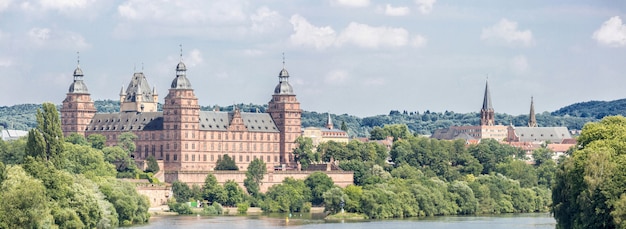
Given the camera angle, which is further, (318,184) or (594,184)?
(318,184)

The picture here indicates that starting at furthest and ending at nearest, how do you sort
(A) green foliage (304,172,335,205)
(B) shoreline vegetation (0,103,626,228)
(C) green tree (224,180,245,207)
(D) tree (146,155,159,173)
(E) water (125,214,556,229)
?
(D) tree (146,155,159,173)
(A) green foliage (304,172,335,205)
(C) green tree (224,180,245,207)
(E) water (125,214,556,229)
(B) shoreline vegetation (0,103,626,228)

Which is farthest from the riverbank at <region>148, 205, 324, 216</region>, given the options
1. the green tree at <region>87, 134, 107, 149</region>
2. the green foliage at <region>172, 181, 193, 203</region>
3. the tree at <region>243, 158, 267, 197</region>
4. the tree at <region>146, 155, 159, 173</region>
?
the green tree at <region>87, 134, 107, 149</region>

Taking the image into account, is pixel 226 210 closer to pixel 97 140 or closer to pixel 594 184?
pixel 97 140

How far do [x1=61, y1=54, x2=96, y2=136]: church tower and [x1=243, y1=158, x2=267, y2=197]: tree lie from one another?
24699 mm

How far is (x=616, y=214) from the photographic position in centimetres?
7950

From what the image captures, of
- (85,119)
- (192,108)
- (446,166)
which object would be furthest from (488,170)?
(85,119)

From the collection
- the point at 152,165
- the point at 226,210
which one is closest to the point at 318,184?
the point at 226,210

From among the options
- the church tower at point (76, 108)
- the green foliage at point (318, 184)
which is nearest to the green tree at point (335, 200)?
the green foliage at point (318, 184)

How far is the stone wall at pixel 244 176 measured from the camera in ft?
515

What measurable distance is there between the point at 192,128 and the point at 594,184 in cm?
9288

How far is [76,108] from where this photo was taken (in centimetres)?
17812

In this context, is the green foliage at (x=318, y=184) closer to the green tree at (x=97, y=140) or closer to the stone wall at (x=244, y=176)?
the stone wall at (x=244, y=176)

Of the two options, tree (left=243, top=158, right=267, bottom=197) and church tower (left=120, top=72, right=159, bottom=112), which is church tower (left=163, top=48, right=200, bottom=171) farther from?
church tower (left=120, top=72, right=159, bottom=112)

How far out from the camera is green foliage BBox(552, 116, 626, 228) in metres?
81.9
